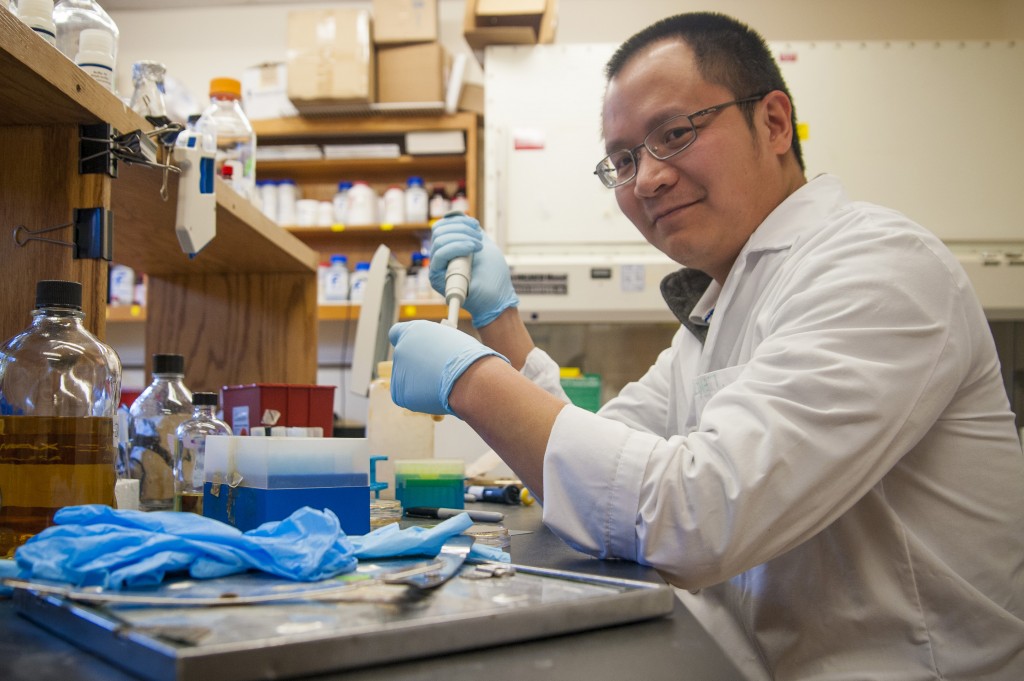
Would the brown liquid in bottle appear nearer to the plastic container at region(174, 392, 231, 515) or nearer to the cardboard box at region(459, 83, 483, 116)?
the plastic container at region(174, 392, 231, 515)

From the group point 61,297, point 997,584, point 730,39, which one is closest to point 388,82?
point 730,39

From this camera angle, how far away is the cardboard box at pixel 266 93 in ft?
11.2

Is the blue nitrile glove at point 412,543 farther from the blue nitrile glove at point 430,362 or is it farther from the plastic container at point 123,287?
the plastic container at point 123,287

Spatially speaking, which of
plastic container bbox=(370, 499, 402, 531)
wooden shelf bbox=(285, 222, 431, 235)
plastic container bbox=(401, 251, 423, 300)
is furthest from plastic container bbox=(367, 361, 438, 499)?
wooden shelf bbox=(285, 222, 431, 235)

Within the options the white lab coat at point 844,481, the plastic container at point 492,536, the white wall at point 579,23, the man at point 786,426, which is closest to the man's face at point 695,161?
the man at point 786,426

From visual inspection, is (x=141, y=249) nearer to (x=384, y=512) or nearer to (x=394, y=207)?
(x=384, y=512)

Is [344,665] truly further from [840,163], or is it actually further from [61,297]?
[840,163]

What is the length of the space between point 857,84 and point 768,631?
2.50m

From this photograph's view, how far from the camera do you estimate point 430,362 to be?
964 millimetres

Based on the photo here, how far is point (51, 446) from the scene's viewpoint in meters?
0.79

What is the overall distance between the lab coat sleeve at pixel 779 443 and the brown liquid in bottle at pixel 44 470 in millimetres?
456

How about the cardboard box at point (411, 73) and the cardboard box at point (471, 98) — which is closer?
the cardboard box at point (411, 73)

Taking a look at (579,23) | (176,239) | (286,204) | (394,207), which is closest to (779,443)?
(176,239)

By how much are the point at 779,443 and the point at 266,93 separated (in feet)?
10.4
